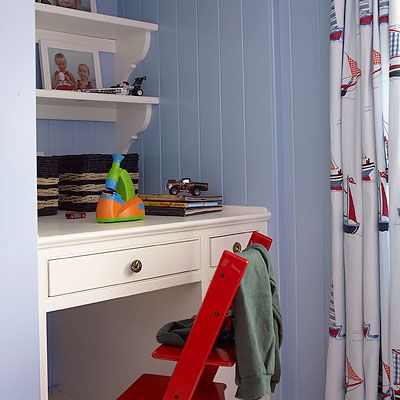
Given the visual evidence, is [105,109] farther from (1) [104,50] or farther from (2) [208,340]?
(2) [208,340]

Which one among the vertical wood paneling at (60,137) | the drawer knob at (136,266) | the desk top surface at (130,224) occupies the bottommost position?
the drawer knob at (136,266)

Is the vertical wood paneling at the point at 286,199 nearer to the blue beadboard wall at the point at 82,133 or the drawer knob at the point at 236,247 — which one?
the drawer knob at the point at 236,247

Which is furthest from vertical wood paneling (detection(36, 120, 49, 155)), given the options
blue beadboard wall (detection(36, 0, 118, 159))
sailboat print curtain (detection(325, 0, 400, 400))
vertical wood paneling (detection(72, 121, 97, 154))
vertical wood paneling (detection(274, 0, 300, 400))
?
sailboat print curtain (detection(325, 0, 400, 400))

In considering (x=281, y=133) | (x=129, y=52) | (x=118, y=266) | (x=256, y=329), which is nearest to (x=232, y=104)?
(x=281, y=133)

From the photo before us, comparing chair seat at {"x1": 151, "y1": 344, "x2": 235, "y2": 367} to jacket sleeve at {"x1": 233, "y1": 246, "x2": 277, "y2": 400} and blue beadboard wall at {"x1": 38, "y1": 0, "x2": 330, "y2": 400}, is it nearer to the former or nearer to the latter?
jacket sleeve at {"x1": 233, "y1": 246, "x2": 277, "y2": 400}

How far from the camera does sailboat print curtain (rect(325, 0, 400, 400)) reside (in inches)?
73.3

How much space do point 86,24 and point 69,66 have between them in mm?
182

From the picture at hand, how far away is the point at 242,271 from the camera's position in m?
1.53

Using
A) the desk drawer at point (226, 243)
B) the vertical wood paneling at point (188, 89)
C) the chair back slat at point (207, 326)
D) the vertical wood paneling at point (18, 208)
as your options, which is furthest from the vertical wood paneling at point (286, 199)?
the vertical wood paneling at point (18, 208)

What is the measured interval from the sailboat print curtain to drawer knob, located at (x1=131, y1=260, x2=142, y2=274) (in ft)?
1.94

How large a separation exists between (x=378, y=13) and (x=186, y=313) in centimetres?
106

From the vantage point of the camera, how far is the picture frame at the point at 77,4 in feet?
8.11

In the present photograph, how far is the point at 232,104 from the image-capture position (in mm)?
2330

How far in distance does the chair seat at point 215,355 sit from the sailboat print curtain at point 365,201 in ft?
1.55
